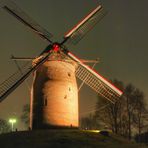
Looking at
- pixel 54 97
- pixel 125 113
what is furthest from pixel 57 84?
pixel 125 113

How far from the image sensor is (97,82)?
3612 centimetres

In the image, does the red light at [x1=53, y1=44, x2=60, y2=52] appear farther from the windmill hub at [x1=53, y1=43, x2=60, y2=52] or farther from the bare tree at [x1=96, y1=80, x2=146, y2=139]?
the bare tree at [x1=96, y1=80, x2=146, y2=139]

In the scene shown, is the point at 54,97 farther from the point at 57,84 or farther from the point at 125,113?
the point at 125,113

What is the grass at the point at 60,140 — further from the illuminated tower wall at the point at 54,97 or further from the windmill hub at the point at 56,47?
the windmill hub at the point at 56,47

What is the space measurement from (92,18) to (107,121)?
852 inches

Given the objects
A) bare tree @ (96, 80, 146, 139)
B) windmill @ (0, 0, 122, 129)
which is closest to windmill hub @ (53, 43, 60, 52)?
windmill @ (0, 0, 122, 129)

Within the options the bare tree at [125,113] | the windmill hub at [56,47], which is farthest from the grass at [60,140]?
the bare tree at [125,113]

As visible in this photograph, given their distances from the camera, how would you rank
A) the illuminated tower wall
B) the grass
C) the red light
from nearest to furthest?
1. the grass
2. the illuminated tower wall
3. the red light

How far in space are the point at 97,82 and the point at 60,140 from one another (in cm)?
995

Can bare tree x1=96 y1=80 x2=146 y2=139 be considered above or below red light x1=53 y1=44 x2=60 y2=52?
below

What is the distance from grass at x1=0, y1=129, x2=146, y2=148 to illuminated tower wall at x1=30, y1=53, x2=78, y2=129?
2.42 metres

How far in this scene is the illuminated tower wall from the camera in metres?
33.8

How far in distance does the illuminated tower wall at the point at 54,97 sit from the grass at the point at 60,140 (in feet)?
7.95

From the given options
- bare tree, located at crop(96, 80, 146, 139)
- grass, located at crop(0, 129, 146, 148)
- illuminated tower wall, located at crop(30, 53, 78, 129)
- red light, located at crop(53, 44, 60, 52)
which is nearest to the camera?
grass, located at crop(0, 129, 146, 148)
